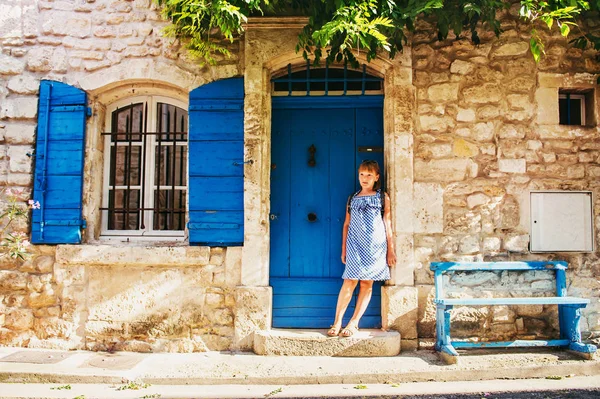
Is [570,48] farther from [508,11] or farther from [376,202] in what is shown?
[376,202]

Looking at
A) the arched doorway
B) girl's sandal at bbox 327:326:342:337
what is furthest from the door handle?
girl's sandal at bbox 327:326:342:337

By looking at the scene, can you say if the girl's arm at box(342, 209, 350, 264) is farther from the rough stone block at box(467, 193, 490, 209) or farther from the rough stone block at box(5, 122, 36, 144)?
the rough stone block at box(5, 122, 36, 144)

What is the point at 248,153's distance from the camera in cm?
455

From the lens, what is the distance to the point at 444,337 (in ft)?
13.6

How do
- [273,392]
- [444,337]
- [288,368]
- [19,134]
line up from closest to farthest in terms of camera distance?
[273,392] → [288,368] → [444,337] → [19,134]

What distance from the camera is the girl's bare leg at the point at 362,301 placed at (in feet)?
14.3

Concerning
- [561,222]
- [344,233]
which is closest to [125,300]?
[344,233]

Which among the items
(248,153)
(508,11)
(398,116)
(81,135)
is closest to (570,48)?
(508,11)

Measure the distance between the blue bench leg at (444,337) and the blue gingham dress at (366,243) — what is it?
0.56 meters

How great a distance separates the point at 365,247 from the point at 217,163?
1591mm

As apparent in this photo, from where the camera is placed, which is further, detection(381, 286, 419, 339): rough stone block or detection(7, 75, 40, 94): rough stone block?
detection(7, 75, 40, 94): rough stone block

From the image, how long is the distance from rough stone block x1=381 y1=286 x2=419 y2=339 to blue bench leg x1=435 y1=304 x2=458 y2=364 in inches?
8.8

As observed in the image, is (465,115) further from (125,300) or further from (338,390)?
(125,300)

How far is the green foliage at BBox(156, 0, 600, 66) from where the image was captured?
3.77 metres
